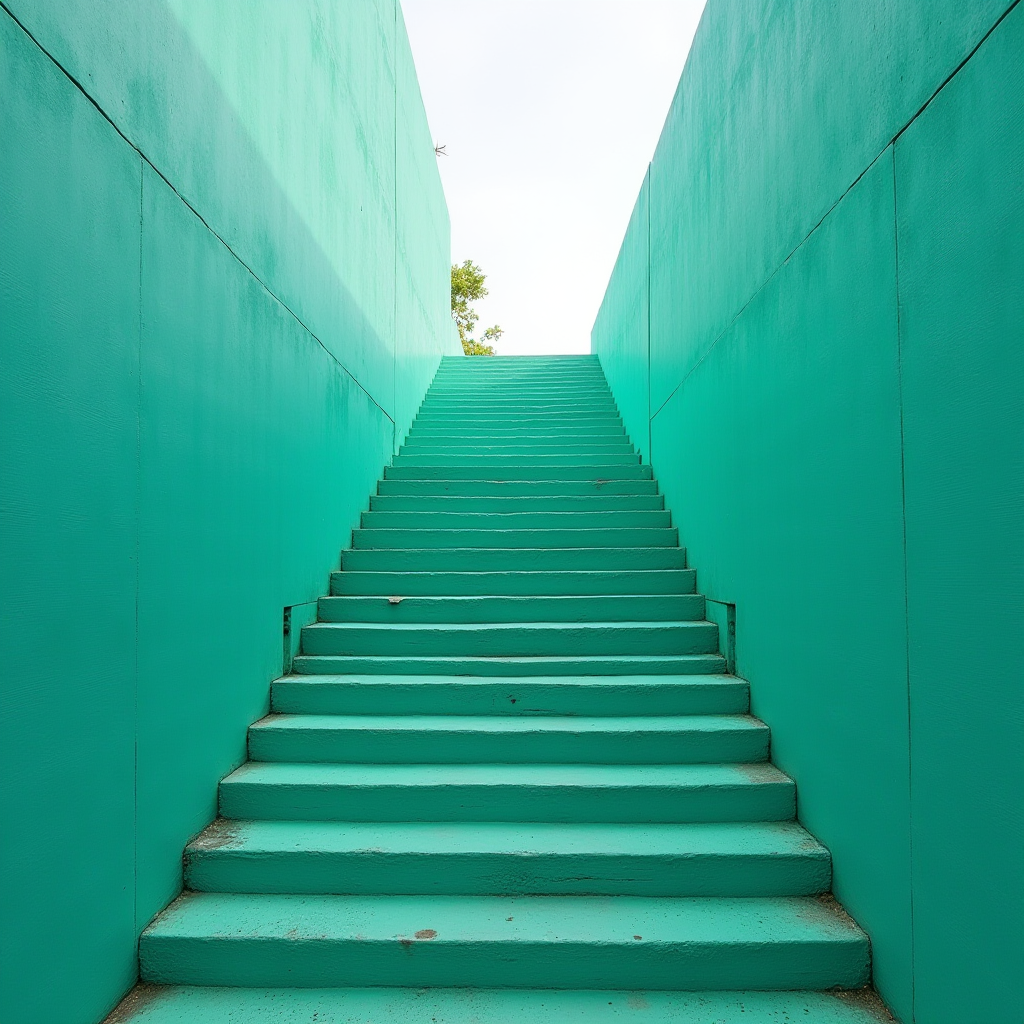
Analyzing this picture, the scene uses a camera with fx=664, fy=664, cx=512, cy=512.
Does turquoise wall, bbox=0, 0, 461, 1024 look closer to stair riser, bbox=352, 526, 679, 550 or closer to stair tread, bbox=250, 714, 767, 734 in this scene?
stair tread, bbox=250, 714, 767, 734

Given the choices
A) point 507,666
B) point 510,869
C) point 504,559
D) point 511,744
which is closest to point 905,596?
point 510,869

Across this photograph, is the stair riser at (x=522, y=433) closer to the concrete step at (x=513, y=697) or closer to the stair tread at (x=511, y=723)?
the concrete step at (x=513, y=697)

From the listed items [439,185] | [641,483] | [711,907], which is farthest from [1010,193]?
[439,185]

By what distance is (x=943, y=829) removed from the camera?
1532mm

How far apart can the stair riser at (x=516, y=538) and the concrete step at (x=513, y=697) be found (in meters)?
1.42

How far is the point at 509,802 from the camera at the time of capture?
2.39m

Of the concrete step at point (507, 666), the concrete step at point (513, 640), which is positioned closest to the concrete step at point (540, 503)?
the concrete step at point (513, 640)

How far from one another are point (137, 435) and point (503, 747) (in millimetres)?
1721

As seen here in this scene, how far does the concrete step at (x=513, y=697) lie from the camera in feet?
9.33

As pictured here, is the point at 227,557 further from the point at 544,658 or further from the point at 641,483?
the point at 641,483

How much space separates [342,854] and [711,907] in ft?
3.88

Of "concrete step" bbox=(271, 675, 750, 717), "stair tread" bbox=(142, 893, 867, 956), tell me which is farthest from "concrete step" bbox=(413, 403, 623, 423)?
"stair tread" bbox=(142, 893, 867, 956)

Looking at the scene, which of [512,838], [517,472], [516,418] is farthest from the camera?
[516,418]

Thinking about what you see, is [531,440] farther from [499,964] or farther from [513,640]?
[499,964]
